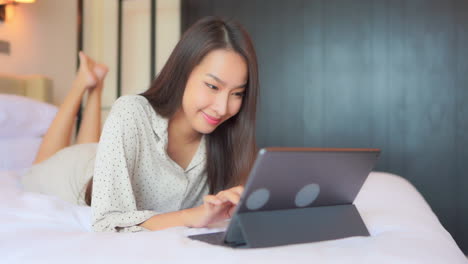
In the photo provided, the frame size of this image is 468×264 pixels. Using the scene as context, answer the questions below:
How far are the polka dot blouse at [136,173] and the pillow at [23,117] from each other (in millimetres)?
1084

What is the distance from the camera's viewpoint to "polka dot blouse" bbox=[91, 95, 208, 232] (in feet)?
3.49

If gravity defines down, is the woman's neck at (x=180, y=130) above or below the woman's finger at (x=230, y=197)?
above

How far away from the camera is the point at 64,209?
1.26 metres

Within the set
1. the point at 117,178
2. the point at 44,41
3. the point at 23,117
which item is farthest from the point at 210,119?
the point at 44,41

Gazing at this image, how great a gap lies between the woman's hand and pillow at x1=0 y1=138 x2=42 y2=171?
1.40 metres

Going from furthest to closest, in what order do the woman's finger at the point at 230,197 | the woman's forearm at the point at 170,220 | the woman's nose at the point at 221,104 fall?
the woman's nose at the point at 221,104 < the woman's forearm at the point at 170,220 < the woman's finger at the point at 230,197

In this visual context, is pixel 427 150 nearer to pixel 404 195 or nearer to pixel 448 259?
pixel 404 195

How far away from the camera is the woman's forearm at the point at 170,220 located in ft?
3.33

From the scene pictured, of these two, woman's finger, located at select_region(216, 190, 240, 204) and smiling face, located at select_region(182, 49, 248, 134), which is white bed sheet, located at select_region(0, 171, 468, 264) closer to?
woman's finger, located at select_region(216, 190, 240, 204)

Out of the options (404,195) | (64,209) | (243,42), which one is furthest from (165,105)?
(404,195)

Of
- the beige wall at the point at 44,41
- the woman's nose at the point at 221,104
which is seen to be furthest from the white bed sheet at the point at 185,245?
the beige wall at the point at 44,41

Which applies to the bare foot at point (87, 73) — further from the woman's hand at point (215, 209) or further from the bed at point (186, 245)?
the woman's hand at point (215, 209)

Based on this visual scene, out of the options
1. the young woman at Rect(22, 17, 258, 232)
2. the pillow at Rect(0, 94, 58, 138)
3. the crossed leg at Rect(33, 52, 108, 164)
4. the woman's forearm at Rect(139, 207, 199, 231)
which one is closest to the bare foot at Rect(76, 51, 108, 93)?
the crossed leg at Rect(33, 52, 108, 164)

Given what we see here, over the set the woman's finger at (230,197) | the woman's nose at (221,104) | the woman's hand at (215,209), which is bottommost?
the woman's hand at (215,209)
